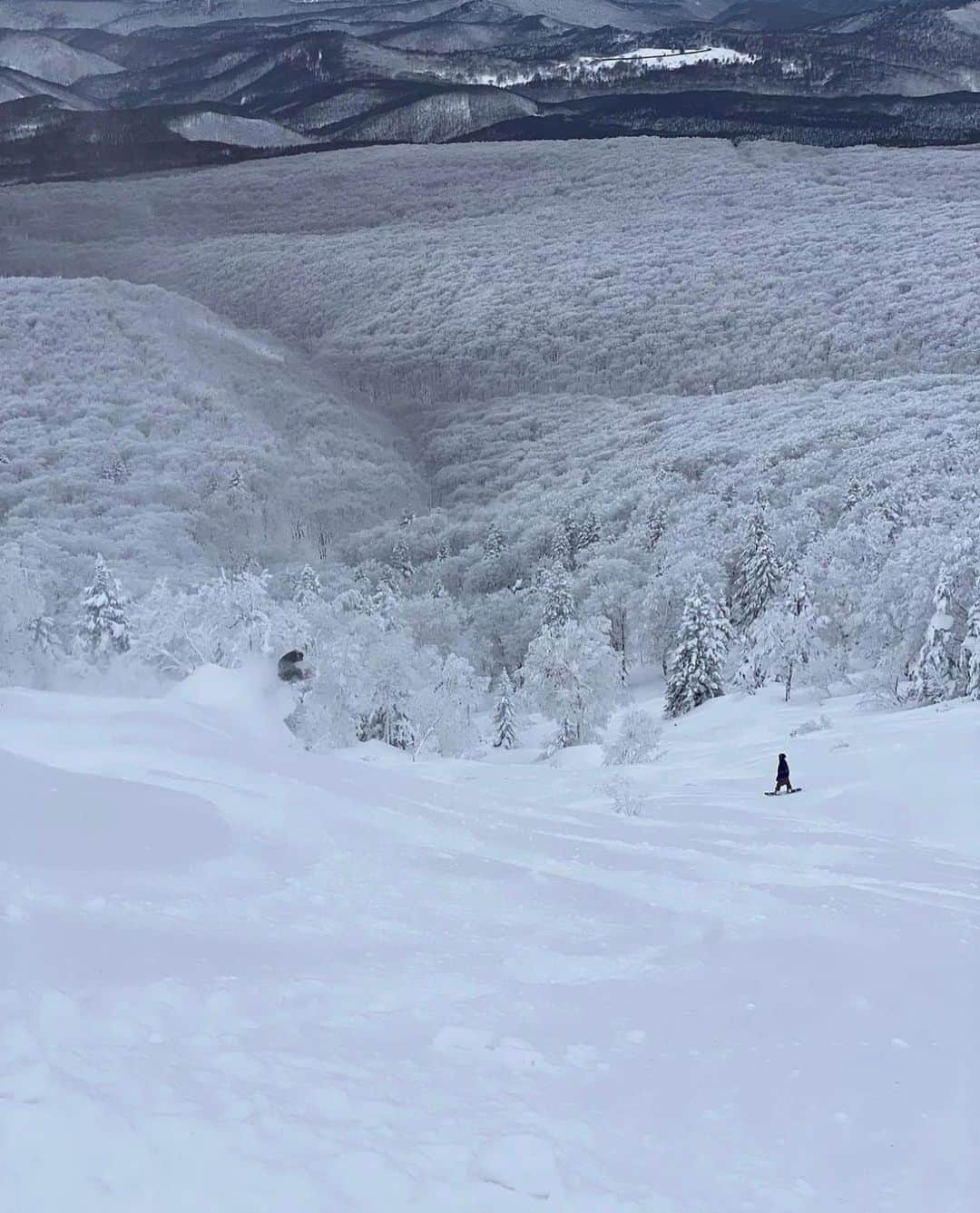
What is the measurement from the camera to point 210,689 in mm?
12938

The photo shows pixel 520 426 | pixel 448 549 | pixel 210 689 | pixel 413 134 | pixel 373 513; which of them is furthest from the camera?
pixel 413 134

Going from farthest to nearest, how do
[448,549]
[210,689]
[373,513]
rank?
[373,513], [448,549], [210,689]

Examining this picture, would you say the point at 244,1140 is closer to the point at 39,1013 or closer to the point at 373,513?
the point at 39,1013

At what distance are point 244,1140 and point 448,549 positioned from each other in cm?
4909

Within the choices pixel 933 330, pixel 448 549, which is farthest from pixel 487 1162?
pixel 933 330

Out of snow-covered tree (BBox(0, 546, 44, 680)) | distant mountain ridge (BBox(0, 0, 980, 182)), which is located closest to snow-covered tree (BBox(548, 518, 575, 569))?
snow-covered tree (BBox(0, 546, 44, 680))

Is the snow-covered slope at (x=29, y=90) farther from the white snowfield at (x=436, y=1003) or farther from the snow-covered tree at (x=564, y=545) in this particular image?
the white snowfield at (x=436, y=1003)

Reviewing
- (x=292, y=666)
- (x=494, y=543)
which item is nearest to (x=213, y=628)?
(x=292, y=666)

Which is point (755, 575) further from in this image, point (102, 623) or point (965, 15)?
point (965, 15)

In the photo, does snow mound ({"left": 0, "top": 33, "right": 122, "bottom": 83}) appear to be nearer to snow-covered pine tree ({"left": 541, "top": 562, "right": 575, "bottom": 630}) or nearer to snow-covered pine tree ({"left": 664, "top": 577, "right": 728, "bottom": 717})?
snow-covered pine tree ({"left": 541, "top": 562, "right": 575, "bottom": 630})

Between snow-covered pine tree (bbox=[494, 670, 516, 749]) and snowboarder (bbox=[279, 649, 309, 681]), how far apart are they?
7.47 m

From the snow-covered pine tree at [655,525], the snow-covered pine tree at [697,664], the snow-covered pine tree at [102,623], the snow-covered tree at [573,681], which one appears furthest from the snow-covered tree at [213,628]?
the snow-covered pine tree at [655,525]

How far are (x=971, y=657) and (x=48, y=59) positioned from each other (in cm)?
13792

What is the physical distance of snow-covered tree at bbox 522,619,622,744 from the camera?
29.6 metres
